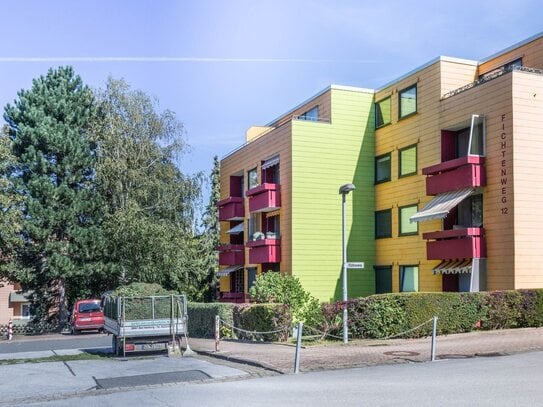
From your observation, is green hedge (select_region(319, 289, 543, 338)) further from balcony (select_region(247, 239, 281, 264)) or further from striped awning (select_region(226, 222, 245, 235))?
striped awning (select_region(226, 222, 245, 235))

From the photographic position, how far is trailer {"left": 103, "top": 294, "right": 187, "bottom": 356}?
19.2 metres

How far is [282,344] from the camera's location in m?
21.4

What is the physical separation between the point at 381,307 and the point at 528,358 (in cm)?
635

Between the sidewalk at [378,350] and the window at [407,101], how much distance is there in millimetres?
13047

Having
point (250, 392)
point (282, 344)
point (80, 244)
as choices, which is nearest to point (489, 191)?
point (282, 344)

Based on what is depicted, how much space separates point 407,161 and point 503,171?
7211mm

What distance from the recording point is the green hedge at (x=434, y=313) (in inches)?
818

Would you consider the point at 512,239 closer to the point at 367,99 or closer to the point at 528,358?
the point at 528,358

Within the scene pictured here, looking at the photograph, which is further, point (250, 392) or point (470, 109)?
point (470, 109)

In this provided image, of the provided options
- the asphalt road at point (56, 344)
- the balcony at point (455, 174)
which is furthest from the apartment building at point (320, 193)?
the asphalt road at point (56, 344)

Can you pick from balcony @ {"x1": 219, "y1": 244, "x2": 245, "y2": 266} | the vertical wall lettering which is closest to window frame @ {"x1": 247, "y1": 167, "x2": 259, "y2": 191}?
balcony @ {"x1": 219, "y1": 244, "x2": 245, "y2": 266}

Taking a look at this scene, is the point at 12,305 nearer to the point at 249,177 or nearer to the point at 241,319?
the point at 249,177

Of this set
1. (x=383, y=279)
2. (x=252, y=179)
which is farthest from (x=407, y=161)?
(x=252, y=179)

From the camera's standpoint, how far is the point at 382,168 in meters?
34.1
